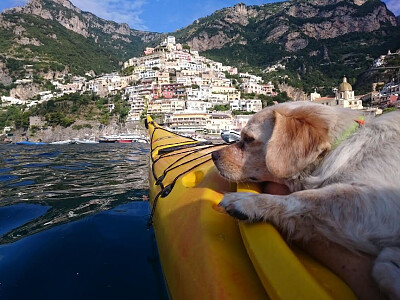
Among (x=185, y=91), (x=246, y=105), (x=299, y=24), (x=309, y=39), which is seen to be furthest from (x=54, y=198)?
(x=299, y=24)

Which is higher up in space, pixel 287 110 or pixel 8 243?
pixel 287 110

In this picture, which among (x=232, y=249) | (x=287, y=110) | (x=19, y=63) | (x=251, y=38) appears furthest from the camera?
(x=251, y=38)

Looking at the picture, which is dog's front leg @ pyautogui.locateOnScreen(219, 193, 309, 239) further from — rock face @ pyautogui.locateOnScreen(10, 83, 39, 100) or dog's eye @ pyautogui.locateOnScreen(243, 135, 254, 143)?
rock face @ pyautogui.locateOnScreen(10, 83, 39, 100)

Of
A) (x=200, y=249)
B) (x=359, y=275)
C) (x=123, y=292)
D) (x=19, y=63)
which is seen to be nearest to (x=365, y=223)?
(x=359, y=275)

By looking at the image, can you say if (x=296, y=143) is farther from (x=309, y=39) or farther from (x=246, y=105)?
(x=309, y=39)

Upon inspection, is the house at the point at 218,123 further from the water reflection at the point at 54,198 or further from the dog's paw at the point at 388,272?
the dog's paw at the point at 388,272

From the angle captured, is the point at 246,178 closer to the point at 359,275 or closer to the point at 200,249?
the point at 200,249
